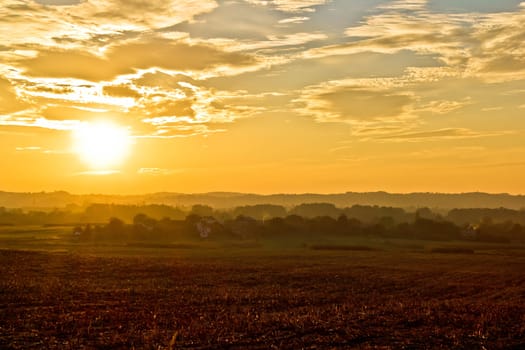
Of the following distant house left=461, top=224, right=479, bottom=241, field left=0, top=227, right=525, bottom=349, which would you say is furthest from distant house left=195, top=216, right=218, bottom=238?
distant house left=461, top=224, right=479, bottom=241

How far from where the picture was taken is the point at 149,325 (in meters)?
35.2

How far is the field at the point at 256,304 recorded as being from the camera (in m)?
30.6

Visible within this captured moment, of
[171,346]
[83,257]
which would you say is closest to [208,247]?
[83,257]

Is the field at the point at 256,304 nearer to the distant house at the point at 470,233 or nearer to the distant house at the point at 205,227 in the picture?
the distant house at the point at 205,227

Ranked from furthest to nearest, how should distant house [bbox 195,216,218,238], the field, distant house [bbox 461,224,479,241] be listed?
1. distant house [bbox 195,216,218,238]
2. distant house [bbox 461,224,479,241]
3. the field

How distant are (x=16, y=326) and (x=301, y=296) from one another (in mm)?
26732

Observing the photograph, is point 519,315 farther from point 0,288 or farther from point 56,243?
point 56,243

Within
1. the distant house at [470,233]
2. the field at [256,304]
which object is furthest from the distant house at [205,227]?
the distant house at [470,233]

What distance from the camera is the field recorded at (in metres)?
30.6

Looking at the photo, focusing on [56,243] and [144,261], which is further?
[56,243]

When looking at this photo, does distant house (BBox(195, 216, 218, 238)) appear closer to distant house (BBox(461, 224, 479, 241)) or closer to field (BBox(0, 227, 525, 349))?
field (BBox(0, 227, 525, 349))

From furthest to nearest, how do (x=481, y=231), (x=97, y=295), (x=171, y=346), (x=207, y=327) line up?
(x=481, y=231) → (x=97, y=295) → (x=207, y=327) → (x=171, y=346)

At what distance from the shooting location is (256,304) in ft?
153

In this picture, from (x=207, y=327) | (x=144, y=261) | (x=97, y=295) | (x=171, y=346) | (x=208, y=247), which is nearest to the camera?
(x=171, y=346)
